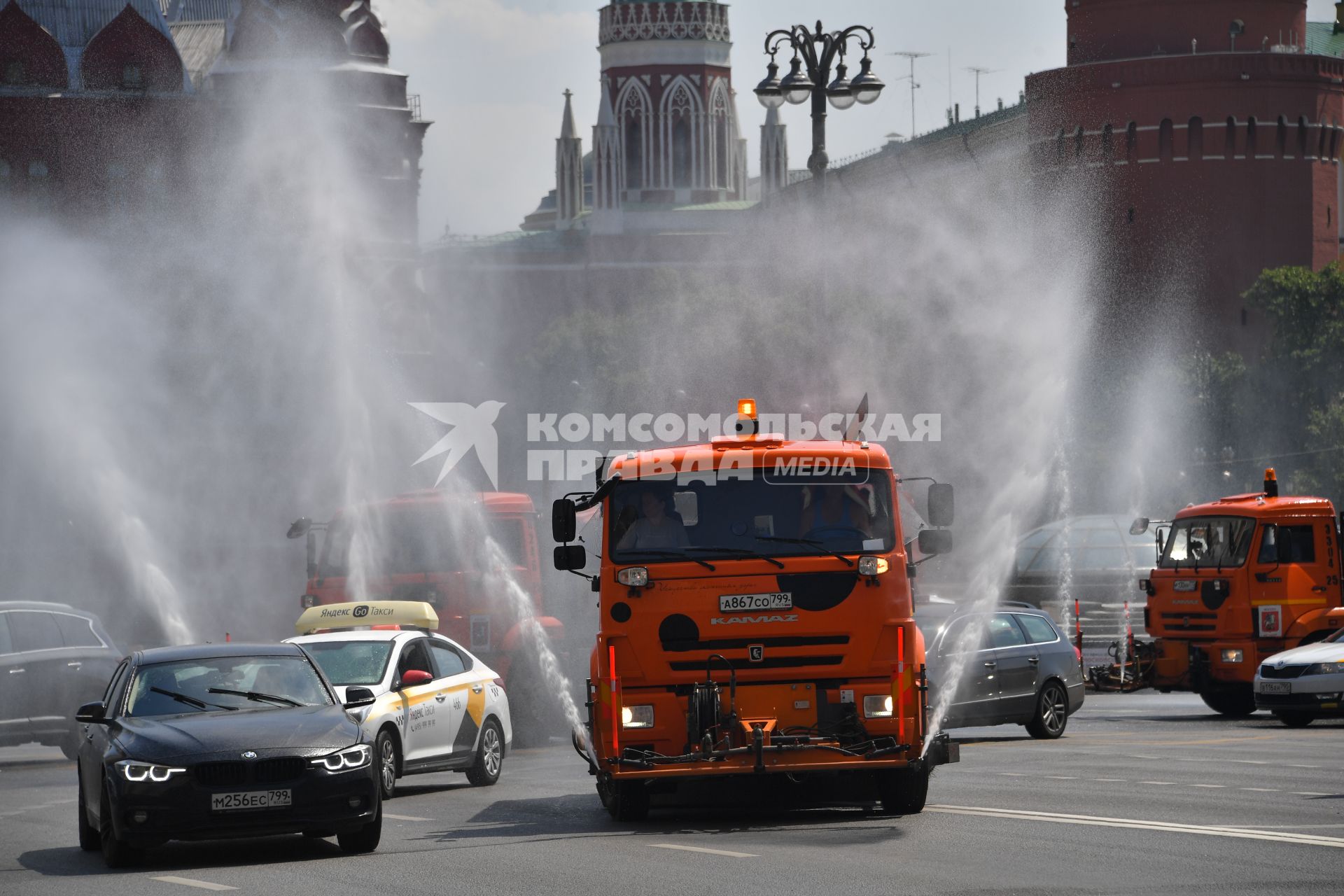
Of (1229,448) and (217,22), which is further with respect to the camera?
(217,22)

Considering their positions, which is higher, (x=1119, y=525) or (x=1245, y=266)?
(x=1245, y=266)

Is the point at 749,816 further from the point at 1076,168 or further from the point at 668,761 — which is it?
the point at 1076,168

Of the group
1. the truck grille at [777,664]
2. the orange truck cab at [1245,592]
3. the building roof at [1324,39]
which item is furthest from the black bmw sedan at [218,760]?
the building roof at [1324,39]

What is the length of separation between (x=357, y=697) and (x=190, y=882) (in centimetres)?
195

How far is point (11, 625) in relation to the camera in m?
20.9

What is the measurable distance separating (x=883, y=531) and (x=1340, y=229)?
93.3 m

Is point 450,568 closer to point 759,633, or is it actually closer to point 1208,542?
point 1208,542

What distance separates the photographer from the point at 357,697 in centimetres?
1298

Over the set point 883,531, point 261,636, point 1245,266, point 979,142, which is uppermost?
point 979,142

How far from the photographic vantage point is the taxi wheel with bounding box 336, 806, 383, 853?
485 inches

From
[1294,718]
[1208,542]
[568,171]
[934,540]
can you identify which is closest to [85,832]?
[934,540]

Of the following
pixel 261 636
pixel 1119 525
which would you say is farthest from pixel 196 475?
pixel 1119 525

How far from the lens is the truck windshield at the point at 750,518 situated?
43.7 feet

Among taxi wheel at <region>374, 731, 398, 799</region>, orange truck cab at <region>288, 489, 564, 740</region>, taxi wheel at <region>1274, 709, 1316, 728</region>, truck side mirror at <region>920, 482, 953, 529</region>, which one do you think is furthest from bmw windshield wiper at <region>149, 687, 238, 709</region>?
taxi wheel at <region>1274, 709, 1316, 728</region>
